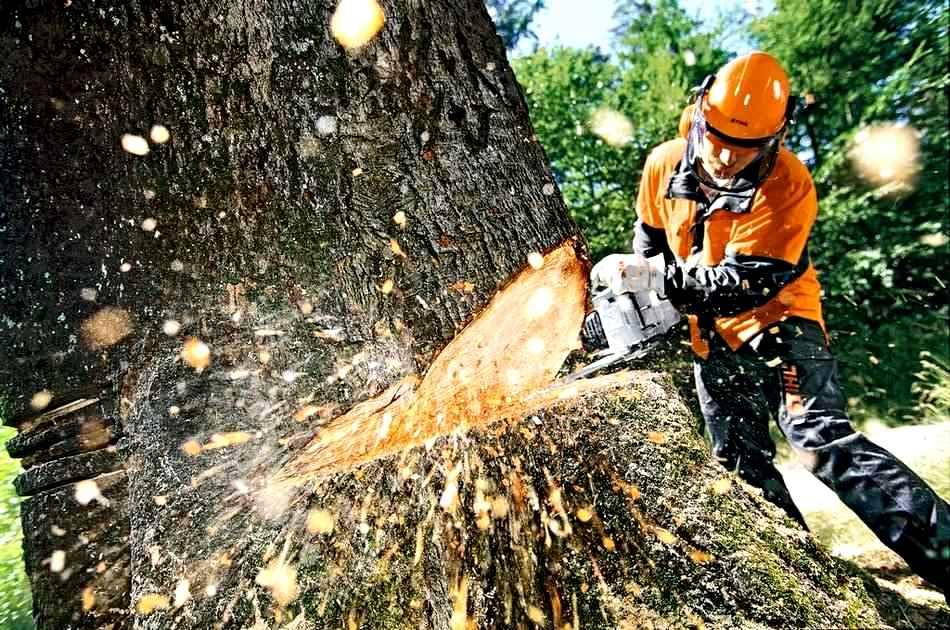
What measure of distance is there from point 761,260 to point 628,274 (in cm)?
51

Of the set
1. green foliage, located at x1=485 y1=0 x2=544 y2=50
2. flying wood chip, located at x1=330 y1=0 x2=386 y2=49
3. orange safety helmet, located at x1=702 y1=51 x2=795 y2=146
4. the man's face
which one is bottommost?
the man's face

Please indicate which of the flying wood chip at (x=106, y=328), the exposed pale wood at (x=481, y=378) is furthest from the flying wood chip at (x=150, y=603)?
the flying wood chip at (x=106, y=328)

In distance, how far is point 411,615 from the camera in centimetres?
98

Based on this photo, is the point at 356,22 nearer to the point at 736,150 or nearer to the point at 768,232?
the point at 736,150

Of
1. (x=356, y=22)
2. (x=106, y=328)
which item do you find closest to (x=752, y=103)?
(x=356, y=22)

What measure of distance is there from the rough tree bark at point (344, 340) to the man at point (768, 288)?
3.32 ft

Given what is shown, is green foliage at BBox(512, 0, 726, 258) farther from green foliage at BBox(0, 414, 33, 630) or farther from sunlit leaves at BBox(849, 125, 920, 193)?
green foliage at BBox(0, 414, 33, 630)

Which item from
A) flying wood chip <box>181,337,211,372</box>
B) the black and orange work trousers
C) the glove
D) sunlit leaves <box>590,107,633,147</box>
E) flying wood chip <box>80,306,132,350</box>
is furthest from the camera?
sunlit leaves <box>590,107,633,147</box>

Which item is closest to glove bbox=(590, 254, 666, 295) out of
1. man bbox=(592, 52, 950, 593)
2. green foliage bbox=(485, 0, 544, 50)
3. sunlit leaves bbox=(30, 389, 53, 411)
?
man bbox=(592, 52, 950, 593)

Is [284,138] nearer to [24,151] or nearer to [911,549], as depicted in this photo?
[24,151]

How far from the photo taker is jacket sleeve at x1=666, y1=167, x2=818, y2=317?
2.04 m

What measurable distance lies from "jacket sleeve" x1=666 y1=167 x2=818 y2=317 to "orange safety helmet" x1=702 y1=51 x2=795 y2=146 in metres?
0.24

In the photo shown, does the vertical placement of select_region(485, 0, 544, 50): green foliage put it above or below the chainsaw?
above

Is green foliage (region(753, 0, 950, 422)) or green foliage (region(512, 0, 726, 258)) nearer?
green foliage (region(753, 0, 950, 422))
